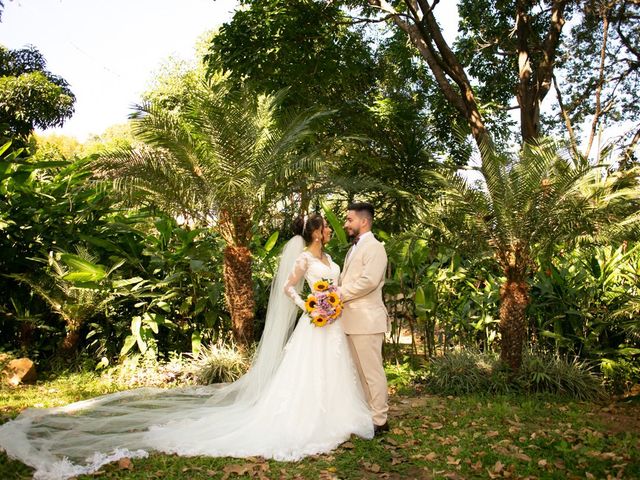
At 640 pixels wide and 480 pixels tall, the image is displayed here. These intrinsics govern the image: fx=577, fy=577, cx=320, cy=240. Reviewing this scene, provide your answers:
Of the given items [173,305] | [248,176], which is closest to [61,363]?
[173,305]

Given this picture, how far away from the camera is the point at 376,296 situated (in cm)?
527

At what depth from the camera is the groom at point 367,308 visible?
16.9 ft

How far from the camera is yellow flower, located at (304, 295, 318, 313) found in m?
5.26

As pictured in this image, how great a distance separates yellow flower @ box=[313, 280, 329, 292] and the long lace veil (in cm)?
52

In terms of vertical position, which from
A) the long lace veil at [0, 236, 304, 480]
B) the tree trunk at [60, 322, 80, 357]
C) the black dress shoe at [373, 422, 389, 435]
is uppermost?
the tree trunk at [60, 322, 80, 357]

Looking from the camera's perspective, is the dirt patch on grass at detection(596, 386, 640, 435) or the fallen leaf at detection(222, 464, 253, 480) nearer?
the fallen leaf at detection(222, 464, 253, 480)

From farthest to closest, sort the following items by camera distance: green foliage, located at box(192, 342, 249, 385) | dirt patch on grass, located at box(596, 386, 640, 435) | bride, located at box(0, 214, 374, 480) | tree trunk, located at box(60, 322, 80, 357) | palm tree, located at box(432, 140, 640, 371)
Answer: tree trunk, located at box(60, 322, 80, 357) < green foliage, located at box(192, 342, 249, 385) < palm tree, located at box(432, 140, 640, 371) < dirt patch on grass, located at box(596, 386, 640, 435) < bride, located at box(0, 214, 374, 480)

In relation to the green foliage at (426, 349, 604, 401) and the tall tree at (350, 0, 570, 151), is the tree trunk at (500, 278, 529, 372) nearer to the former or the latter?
the green foliage at (426, 349, 604, 401)

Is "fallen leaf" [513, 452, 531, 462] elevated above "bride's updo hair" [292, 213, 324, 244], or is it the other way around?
"bride's updo hair" [292, 213, 324, 244]

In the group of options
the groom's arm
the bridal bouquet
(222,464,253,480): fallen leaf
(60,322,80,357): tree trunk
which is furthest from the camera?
(60,322,80,357): tree trunk

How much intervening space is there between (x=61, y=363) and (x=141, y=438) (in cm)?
426

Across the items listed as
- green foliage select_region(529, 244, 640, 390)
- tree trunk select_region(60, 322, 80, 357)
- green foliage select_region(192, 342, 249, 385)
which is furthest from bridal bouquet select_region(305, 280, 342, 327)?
tree trunk select_region(60, 322, 80, 357)

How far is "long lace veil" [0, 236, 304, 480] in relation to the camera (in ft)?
14.5

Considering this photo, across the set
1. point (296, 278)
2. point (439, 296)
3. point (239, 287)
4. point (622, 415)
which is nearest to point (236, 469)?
point (296, 278)
